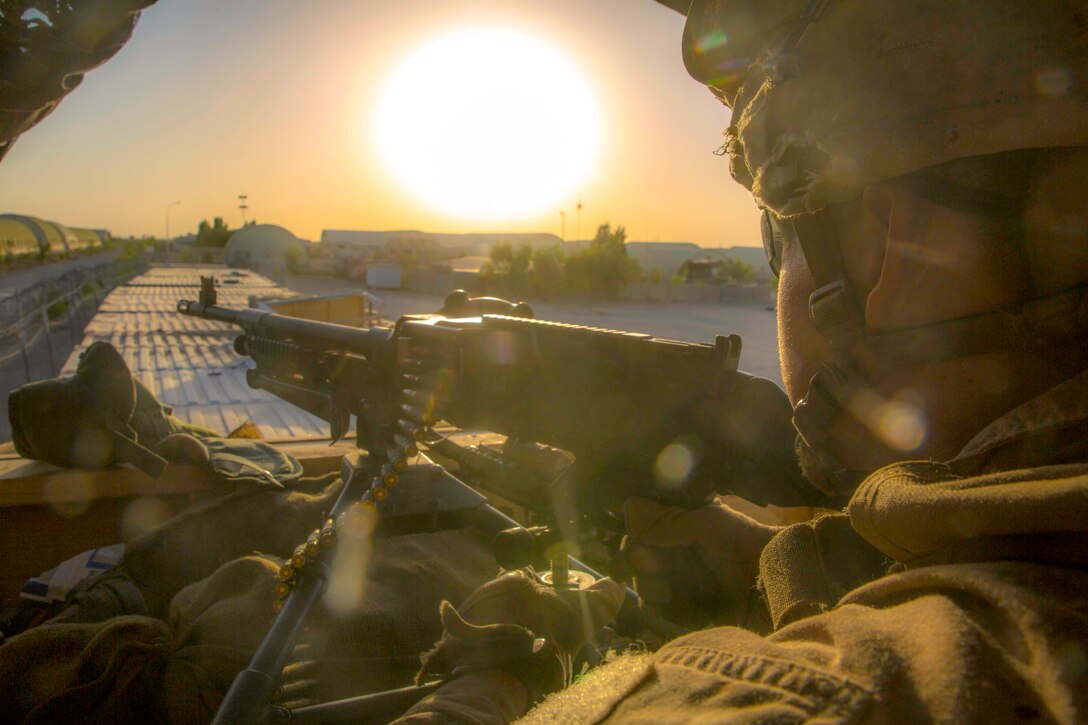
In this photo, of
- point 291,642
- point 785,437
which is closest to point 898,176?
point 785,437

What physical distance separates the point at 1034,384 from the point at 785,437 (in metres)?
0.73

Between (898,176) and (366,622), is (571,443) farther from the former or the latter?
(898,176)

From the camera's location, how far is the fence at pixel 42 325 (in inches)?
315

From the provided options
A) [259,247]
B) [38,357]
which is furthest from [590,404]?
[259,247]

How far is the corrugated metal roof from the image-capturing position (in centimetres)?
475

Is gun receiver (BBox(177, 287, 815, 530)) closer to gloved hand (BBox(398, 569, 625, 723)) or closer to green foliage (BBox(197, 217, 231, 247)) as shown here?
gloved hand (BBox(398, 569, 625, 723))

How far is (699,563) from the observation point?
1595 mm

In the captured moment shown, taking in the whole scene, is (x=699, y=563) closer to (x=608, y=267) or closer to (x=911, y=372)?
(x=911, y=372)

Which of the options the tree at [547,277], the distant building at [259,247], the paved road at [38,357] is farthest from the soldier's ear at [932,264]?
the distant building at [259,247]

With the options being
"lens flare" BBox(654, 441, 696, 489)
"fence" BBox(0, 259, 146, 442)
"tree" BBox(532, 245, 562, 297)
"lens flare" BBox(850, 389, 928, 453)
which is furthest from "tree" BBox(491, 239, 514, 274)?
"lens flare" BBox(850, 389, 928, 453)

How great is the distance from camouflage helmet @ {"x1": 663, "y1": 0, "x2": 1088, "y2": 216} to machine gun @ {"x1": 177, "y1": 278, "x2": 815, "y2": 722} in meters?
0.61

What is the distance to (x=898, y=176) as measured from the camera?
888mm

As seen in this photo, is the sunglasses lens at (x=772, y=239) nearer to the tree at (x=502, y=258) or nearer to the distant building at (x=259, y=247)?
the tree at (x=502, y=258)

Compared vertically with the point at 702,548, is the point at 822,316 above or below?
above
